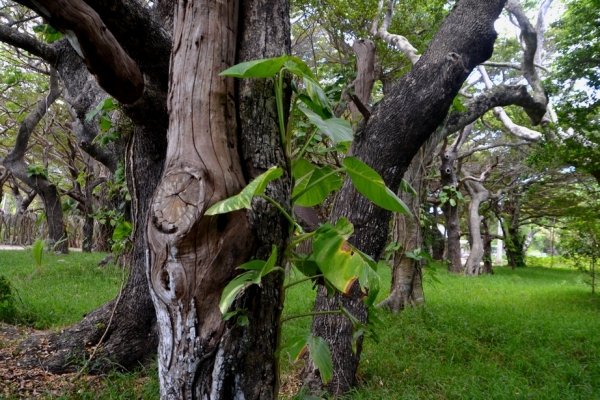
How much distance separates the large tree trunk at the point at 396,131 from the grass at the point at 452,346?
14.7 inches

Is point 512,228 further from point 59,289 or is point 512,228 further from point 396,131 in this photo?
point 396,131

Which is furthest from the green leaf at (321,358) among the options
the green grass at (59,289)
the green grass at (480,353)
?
the green grass at (59,289)

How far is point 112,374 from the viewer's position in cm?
273

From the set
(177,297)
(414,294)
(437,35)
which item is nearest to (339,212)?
(437,35)

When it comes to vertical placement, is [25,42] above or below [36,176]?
above

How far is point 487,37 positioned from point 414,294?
3.26 meters

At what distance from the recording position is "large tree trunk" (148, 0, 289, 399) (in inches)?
46.3

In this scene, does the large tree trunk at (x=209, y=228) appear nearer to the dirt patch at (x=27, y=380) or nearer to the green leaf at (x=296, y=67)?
the green leaf at (x=296, y=67)

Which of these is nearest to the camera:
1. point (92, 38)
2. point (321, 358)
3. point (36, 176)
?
point (321, 358)

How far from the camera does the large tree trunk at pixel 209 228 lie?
1.18m

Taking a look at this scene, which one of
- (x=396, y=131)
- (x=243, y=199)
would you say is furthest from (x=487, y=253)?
(x=243, y=199)

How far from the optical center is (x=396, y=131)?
270 centimetres

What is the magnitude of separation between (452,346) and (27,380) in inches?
127

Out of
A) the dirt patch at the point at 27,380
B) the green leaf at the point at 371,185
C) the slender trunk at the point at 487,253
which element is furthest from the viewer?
the slender trunk at the point at 487,253
